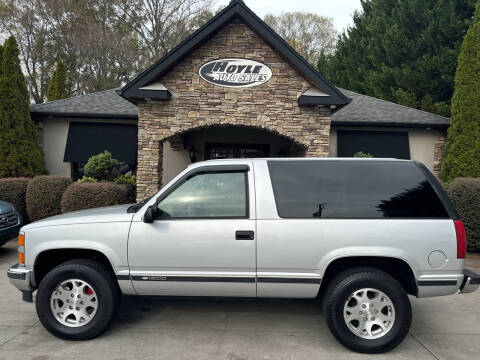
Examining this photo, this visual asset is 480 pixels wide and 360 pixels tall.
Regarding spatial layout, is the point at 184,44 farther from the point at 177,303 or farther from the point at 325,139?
the point at 177,303

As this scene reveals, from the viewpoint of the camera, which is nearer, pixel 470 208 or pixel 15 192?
pixel 470 208

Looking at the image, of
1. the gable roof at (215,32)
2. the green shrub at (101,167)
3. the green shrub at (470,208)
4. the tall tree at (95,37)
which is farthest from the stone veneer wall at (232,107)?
the tall tree at (95,37)

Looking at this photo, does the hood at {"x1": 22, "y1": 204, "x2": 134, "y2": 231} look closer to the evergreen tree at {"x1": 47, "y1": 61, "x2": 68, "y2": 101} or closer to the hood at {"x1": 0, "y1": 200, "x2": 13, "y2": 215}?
the hood at {"x1": 0, "y1": 200, "x2": 13, "y2": 215}

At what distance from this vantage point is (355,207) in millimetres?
3658

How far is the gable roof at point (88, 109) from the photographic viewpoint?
1195cm

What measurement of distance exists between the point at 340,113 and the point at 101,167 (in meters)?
8.36

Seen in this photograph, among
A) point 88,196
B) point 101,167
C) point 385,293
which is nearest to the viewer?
point 385,293

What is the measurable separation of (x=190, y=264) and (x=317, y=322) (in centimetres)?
179

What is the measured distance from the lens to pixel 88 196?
920 centimetres

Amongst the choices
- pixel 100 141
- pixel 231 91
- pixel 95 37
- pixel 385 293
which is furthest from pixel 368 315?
pixel 95 37

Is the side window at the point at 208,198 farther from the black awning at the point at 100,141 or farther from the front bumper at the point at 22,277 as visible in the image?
the black awning at the point at 100,141

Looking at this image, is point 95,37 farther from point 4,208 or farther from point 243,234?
point 243,234

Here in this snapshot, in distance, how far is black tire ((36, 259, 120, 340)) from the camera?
146 inches

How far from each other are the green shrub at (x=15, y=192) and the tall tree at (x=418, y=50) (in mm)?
17605
